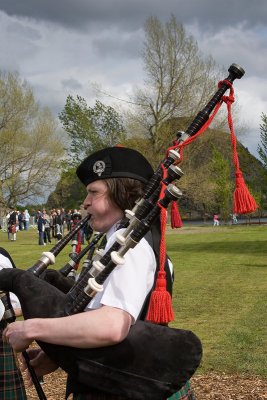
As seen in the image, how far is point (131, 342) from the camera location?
1985 millimetres

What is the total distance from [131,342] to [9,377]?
1.31 metres

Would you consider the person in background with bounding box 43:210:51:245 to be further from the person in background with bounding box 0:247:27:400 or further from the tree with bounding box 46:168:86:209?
the tree with bounding box 46:168:86:209

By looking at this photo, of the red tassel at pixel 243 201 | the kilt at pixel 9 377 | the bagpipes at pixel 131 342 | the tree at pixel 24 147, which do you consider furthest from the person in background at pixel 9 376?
the tree at pixel 24 147

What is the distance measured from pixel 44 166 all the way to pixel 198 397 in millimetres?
40994

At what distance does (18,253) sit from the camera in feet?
68.0

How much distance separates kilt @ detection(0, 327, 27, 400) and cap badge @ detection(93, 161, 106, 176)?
3.75 ft

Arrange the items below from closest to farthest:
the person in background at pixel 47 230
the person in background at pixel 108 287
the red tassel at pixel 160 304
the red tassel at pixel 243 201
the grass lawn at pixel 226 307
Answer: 1. the person in background at pixel 108 287
2. the red tassel at pixel 160 304
3. the red tassel at pixel 243 201
4. the grass lawn at pixel 226 307
5. the person in background at pixel 47 230

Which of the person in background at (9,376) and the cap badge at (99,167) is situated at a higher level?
the cap badge at (99,167)

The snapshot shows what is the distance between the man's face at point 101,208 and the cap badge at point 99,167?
0.04 m

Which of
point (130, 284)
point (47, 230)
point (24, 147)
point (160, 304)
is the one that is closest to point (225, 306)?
point (160, 304)

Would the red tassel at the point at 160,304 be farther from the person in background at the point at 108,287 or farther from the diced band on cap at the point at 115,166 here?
the diced band on cap at the point at 115,166

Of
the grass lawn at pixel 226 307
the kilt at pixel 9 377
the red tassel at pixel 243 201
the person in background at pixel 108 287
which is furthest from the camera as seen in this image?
the grass lawn at pixel 226 307

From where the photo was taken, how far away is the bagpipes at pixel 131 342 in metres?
1.99

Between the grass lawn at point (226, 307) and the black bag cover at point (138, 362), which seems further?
the grass lawn at point (226, 307)
